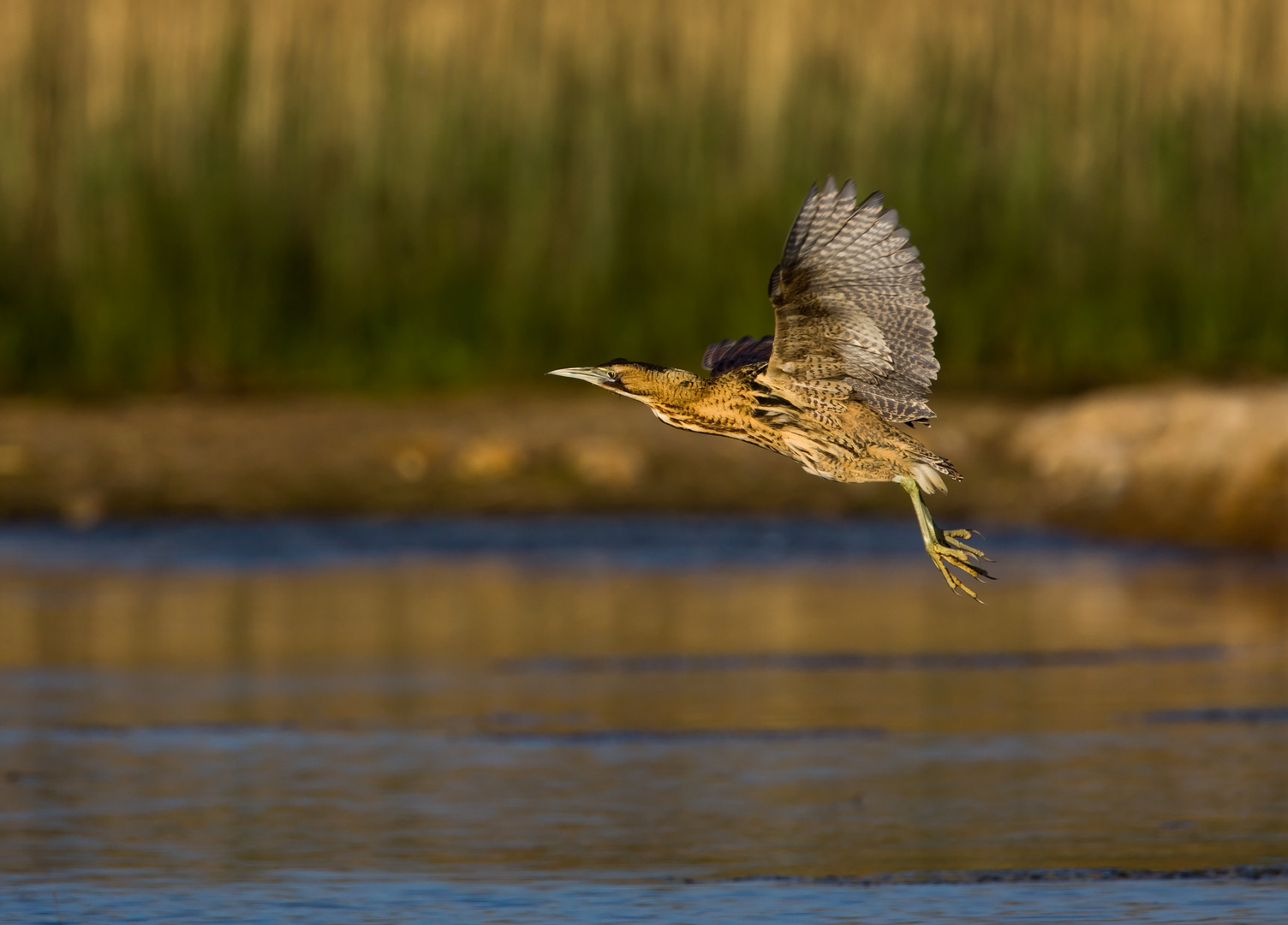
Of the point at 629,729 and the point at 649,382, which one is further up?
the point at 649,382

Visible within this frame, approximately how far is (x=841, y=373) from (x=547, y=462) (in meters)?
9.00

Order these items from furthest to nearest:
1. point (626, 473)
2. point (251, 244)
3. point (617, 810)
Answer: point (251, 244) < point (626, 473) < point (617, 810)

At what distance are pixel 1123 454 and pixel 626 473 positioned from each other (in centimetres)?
283

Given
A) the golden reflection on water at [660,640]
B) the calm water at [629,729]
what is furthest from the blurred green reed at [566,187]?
the golden reflection on water at [660,640]

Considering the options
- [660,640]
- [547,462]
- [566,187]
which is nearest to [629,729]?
[660,640]

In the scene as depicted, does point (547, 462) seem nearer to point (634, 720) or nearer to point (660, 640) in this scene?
point (660, 640)

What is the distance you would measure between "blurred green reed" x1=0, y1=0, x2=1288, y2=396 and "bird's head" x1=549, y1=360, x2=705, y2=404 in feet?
30.9

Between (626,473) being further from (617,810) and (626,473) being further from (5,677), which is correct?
(617,810)

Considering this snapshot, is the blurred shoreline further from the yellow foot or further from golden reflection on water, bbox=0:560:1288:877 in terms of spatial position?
the yellow foot

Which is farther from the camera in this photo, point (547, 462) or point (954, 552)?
point (547, 462)

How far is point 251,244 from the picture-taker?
1800 cm

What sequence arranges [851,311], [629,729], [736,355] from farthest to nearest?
[629,729] < [736,355] < [851,311]

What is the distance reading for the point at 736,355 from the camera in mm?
8469

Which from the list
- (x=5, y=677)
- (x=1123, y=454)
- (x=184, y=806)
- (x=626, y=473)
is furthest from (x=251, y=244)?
(x=184, y=806)
